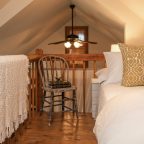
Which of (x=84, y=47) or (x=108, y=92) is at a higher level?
(x=84, y=47)

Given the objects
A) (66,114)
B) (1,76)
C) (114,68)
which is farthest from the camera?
(66,114)

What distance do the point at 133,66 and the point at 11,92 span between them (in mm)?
1320

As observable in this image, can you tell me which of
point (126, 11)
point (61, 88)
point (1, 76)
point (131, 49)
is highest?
point (126, 11)

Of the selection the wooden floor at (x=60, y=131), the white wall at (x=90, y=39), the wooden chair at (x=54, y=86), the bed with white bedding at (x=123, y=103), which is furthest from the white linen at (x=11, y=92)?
the white wall at (x=90, y=39)

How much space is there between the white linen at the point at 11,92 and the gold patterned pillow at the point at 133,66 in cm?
103

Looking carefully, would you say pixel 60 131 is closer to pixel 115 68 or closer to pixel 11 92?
pixel 115 68

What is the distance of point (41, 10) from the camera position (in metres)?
5.20

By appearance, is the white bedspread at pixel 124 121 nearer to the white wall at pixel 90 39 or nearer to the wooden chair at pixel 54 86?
the wooden chair at pixel 54 86

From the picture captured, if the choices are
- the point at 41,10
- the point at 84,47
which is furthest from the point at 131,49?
the point at 84,47

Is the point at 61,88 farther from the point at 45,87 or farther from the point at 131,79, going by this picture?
the point at 131,79

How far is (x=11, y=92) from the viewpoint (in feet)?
7.12

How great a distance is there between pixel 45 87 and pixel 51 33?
208 inches

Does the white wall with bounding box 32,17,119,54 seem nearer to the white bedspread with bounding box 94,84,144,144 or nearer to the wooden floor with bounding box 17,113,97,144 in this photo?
the wooden floor with bounding box 17,113,97,144

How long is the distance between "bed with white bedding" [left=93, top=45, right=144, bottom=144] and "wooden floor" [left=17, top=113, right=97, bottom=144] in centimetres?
58
